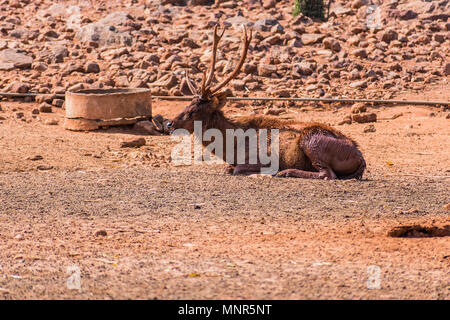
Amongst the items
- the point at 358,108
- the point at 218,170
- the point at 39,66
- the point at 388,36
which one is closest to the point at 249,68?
the point at 358,108

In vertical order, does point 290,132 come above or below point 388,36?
below

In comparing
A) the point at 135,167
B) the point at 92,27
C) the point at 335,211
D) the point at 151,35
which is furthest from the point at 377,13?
the point at 335,211

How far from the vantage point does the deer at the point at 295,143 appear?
310 inches

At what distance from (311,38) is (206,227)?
11.5m

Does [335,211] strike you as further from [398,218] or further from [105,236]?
[105,236]

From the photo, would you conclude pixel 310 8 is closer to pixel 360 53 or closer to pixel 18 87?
pixel 360 53

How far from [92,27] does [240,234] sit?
12848 mm

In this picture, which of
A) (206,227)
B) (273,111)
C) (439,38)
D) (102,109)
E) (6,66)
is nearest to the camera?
(206,227)

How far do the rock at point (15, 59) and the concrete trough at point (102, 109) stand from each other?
179 inches

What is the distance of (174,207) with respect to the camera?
649 cm

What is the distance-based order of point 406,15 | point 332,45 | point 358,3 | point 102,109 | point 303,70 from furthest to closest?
1. point 358,3
2. point 406,15
3. point 332,45
4. point 303,70
5. point 102,109

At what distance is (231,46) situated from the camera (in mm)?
16172

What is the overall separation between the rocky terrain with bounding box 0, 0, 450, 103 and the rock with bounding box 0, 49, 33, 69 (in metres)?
0.02
